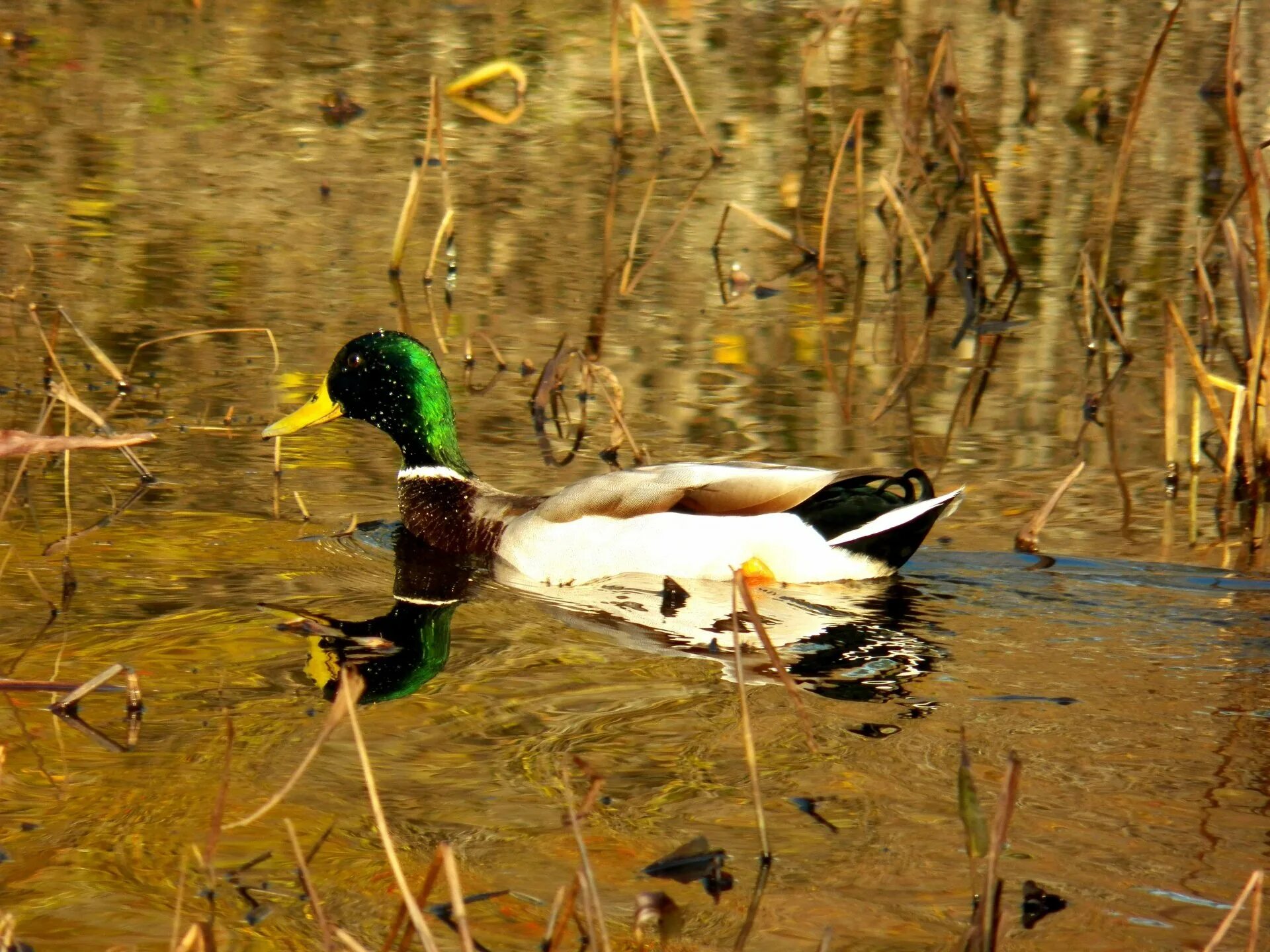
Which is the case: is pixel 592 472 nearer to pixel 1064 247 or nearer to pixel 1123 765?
pixel 1123 765

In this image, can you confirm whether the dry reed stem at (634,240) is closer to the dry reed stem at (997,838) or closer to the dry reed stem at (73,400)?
the dry reed stem at (73,400)

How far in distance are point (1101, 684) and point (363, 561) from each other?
2823 mm

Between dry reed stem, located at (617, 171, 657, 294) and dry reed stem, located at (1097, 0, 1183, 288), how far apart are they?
260cm

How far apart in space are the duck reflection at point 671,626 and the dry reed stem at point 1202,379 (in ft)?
4.81

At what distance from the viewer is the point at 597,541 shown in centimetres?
664

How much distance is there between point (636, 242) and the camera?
11.1 metres

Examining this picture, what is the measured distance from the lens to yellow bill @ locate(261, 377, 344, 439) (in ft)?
24.6

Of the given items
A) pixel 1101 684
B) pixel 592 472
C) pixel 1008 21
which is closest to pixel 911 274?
pixel 592 472

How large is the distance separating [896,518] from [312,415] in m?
2.58

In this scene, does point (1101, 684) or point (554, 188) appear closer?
point (1101, 684)

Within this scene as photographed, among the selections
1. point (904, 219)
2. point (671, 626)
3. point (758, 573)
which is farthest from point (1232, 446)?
point (904, 219)

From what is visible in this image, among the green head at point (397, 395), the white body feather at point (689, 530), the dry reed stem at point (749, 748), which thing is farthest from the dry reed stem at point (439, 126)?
the dry reed stem at point (749, 748)

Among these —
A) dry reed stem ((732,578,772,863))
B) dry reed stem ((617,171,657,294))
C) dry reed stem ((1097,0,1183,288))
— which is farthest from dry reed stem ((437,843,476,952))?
dry reed stem ((617,171,657,294))

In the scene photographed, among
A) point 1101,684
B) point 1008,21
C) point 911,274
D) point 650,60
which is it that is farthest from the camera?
point 1008,21
